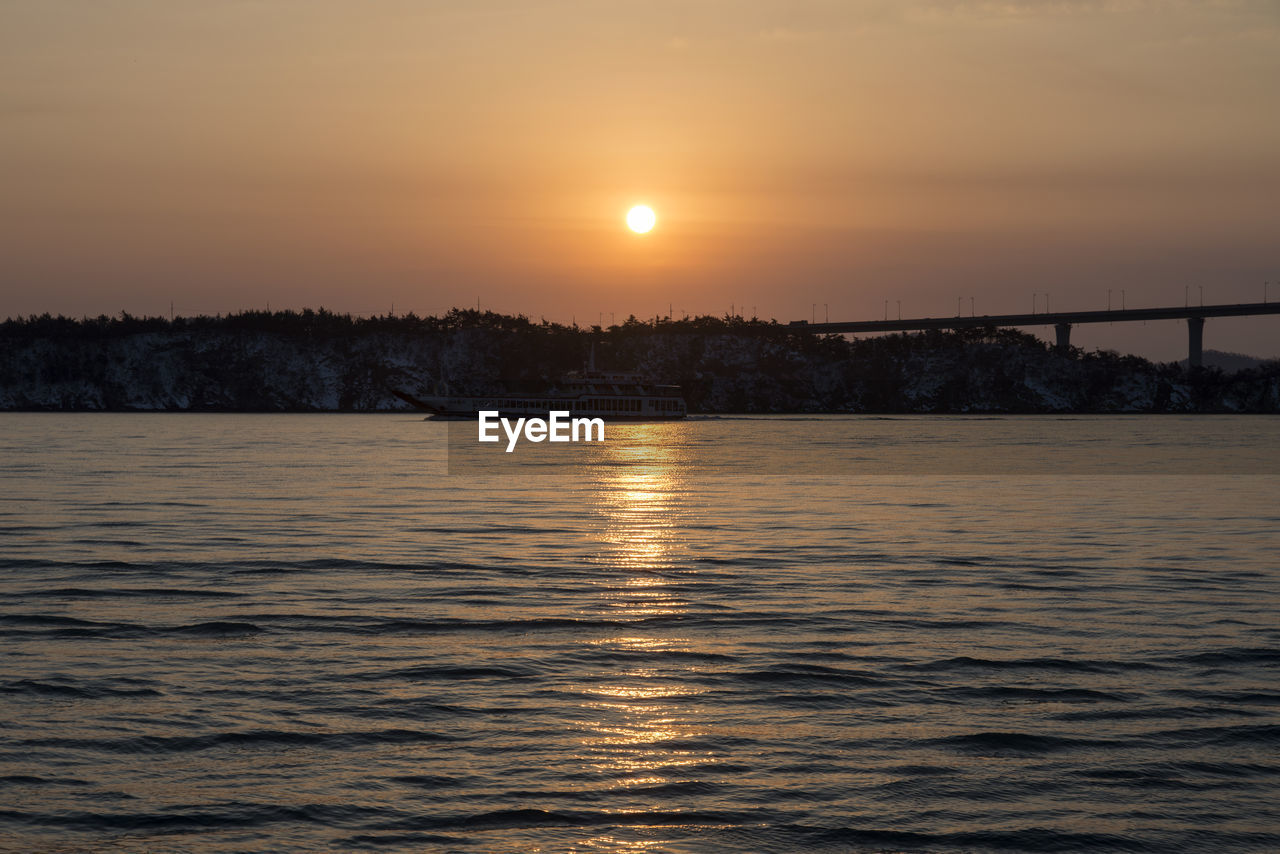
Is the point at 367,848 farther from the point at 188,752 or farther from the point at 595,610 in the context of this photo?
the point at 595,610

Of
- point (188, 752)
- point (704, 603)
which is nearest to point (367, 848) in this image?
point (188, 752)

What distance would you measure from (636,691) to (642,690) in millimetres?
82

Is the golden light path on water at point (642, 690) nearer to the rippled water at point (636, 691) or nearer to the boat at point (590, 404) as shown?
the rippled water at point (636, 691)

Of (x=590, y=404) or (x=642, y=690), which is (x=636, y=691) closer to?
(x=642, y=690)

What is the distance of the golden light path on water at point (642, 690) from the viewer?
38.0ft

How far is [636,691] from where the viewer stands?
14.9 m

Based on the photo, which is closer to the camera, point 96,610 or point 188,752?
point 188,752

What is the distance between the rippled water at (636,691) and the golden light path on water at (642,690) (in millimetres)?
64

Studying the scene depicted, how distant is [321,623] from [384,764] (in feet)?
25.3

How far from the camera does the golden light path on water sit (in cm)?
1158

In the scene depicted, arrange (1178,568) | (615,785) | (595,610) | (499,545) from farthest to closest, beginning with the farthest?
(499,545)
(1178,568)
(595,610)
(615,785)

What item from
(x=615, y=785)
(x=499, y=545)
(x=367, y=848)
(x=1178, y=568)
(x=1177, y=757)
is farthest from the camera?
(x=499, y=545)

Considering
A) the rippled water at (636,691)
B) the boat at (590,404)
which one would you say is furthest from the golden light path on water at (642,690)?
the boat at (590,404)

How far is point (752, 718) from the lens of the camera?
541 inches
